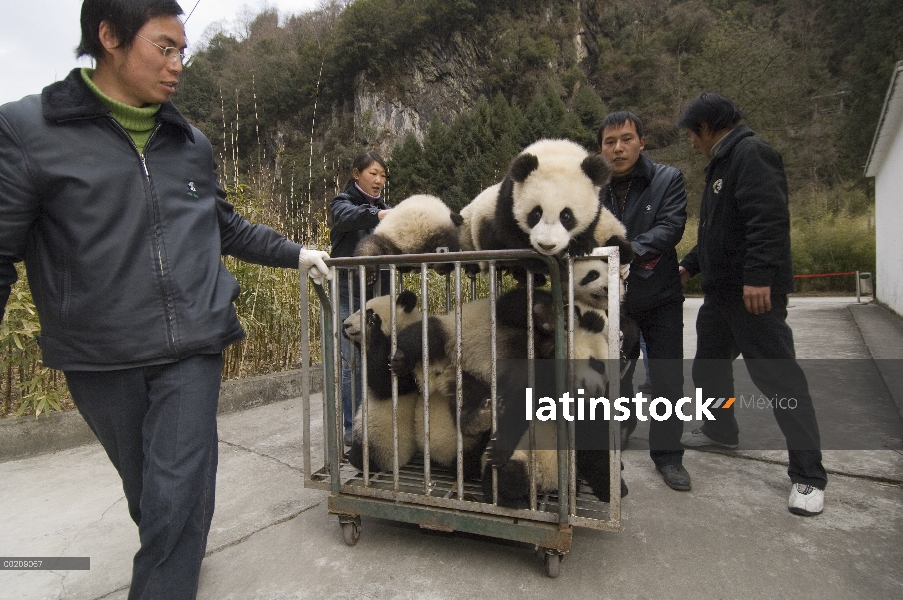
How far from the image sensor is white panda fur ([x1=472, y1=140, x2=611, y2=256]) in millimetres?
2061

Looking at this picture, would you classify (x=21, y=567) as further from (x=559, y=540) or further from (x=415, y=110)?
(x=415, y=110)

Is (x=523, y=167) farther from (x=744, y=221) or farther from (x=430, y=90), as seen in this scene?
(x=430, y=90)

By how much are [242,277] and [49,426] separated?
188 cm

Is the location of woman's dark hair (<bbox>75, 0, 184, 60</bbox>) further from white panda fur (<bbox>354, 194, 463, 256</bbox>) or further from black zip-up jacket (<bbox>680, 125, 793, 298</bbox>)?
black zip-up jacket (<bbox>680, 125, 793, 298</bbox>)

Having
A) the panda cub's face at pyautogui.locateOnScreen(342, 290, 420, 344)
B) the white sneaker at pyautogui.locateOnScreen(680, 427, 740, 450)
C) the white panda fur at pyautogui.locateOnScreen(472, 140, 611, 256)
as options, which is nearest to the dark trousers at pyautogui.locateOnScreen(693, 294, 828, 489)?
the white sneaker at pyautogui.locateOnScreen(680, 427, 740, 450)

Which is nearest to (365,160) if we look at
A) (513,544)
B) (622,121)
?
(622,121)

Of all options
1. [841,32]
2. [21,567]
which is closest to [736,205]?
[21,567]

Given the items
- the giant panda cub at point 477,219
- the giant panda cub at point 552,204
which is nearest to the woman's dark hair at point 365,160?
the giant panda cub at point 477,219

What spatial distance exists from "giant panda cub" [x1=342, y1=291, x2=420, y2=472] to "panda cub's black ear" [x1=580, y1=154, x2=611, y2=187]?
39.3 inches

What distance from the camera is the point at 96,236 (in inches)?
62.2

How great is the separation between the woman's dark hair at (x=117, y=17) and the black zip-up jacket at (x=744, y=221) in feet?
8.52

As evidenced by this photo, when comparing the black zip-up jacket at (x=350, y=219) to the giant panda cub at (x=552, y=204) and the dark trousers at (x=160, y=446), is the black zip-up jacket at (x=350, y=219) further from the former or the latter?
the dark trousers at (x=160, y=446)

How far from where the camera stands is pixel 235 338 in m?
1.88

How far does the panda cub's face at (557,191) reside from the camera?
6.77 feet
